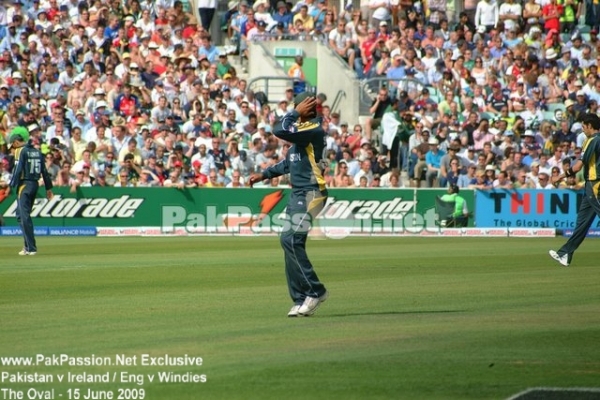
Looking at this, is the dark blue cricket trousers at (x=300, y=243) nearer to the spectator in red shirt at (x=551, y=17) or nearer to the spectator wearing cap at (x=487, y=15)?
the spectator wearing cap at (x=487, y=15)

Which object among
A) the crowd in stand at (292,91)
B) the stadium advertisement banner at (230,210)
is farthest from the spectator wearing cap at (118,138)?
the stadium advertisement banner at (230,210)

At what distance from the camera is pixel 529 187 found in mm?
28578

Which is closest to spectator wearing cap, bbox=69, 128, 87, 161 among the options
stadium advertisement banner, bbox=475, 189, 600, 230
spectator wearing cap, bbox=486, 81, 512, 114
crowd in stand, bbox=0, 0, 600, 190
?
crowd in stand, bbox=0, 0, 600, 190

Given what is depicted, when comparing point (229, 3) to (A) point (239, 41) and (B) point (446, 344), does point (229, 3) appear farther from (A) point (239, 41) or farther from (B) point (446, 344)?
(B) point (446, 344)

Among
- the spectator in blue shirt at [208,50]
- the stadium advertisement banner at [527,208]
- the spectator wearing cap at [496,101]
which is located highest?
the spectator in blue shirt at [208,50]

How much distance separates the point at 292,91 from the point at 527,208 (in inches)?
272

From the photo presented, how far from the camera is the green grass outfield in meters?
8.35

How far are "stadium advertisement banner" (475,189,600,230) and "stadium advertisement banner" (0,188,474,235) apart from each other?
17.1 inches

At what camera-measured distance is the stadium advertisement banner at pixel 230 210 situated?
27.9 meters

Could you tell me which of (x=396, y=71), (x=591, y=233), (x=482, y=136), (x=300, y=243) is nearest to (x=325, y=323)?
(x=300, y=243)

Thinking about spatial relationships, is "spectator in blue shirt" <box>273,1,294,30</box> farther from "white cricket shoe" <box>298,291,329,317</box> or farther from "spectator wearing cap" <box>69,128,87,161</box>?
"white cricket shoe" <box>298,291,329,317</box>

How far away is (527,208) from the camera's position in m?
28.3

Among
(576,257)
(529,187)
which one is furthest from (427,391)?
(529,187)

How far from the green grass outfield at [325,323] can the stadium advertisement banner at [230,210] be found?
8.23 m
